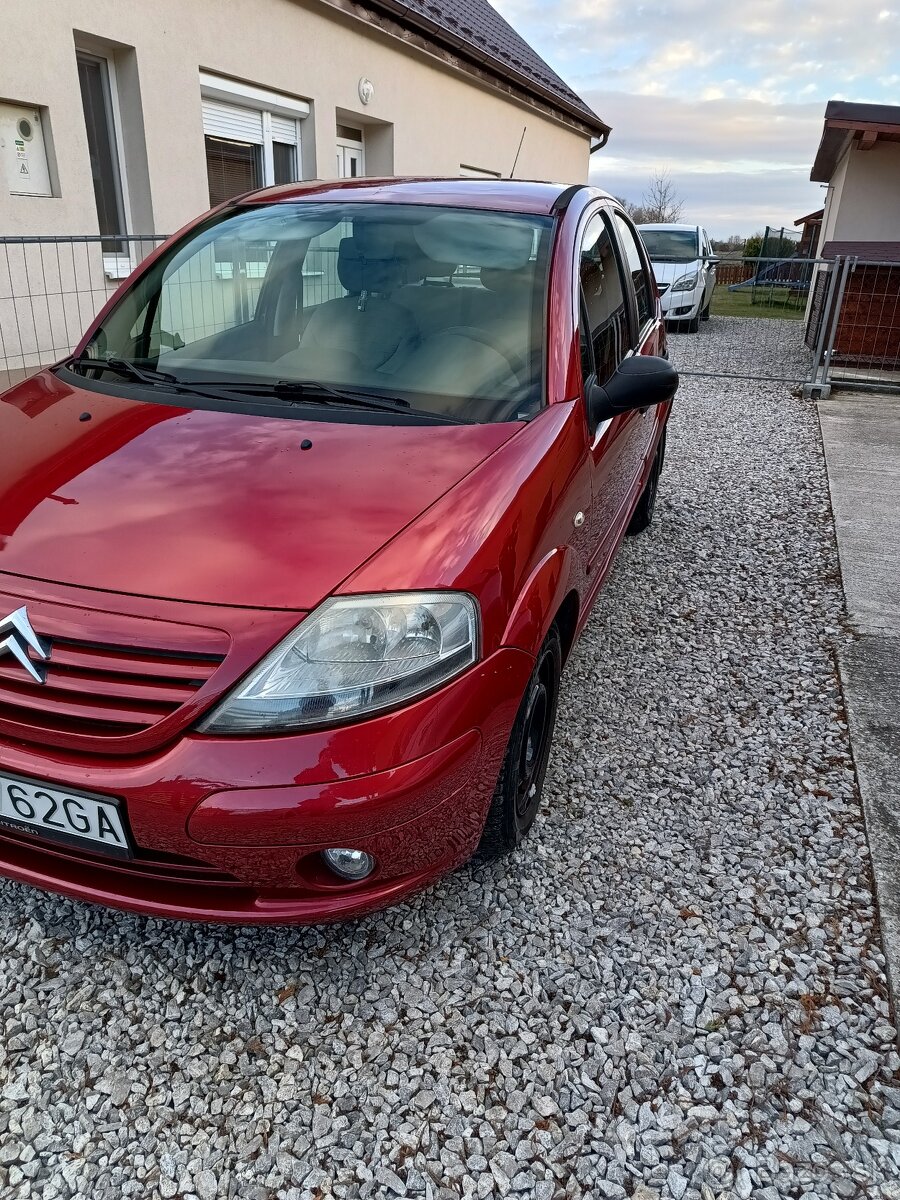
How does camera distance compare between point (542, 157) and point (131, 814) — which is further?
point (542, 157)

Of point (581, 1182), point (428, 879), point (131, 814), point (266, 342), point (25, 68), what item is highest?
point (25, 68)

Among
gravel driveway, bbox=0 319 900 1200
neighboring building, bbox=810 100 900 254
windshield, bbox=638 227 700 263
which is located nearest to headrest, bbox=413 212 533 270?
gravel driveway, bbox=0 319 900 1200

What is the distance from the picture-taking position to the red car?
1629 millimetres

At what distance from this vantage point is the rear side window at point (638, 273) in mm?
3930

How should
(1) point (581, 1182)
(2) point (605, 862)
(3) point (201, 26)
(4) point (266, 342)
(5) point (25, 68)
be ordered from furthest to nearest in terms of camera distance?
(3) point (201, 26), (5) point (25, 68), (4) point (266, 342), (2) point (605, 862), (1) point (581, 1182)

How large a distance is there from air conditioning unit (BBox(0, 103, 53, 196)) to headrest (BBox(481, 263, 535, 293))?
15.1ft

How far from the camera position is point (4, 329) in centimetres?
570

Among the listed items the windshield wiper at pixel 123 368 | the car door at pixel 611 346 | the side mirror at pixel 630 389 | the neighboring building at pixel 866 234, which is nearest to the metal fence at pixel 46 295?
the windshield wiper at pixel 123 368

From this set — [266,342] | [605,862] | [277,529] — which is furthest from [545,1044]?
[266,342]

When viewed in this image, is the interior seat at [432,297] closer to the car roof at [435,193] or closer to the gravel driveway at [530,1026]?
the car roof at [435,193]

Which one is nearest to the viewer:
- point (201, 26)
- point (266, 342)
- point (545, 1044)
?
point (545, 1044)

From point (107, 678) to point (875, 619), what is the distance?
359 centimetres

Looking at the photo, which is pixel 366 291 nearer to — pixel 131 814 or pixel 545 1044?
pixel 131 814

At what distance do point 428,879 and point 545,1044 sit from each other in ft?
1.44
